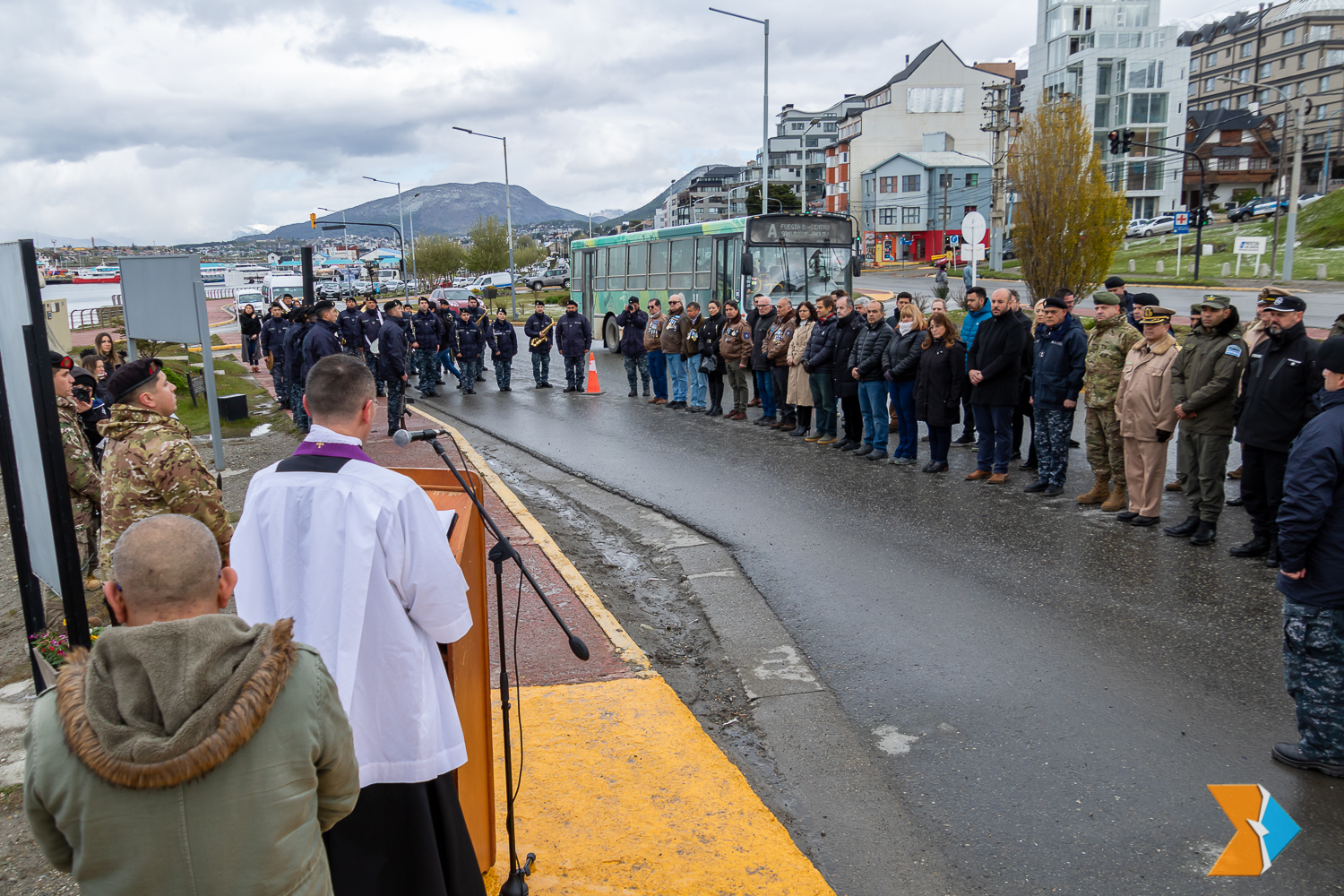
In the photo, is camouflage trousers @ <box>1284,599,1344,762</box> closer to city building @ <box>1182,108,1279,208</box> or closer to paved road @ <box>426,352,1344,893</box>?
paved road @ <box>426,352,1344,893</box>

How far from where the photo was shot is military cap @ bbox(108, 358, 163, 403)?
4.94 meters

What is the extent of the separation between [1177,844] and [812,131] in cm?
12917

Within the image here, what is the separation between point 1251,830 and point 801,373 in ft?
30.6

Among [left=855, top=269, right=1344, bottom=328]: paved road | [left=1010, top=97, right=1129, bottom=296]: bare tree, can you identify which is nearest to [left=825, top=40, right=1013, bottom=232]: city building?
[left=855, top=269, right=1344, bottom=328]: paved road

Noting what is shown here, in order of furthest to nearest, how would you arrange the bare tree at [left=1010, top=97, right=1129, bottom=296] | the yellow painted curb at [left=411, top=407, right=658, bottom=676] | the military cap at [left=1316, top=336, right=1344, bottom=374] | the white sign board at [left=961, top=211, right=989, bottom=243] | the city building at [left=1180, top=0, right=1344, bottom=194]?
the city building at [left=1180, top=0, right=1344, bottom=194] < the bare tree at [left=1010, top=97, right=1129, bottom=296] < the white sign board at [left=961, top=211, right=989, bottom=243] < the yellow painted curb at [left=411, top=407, right=658, bottom=676] < the military cap at [left=1316, top=336, right=1344, bottom=374]

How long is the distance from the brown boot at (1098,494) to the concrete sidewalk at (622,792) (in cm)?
509

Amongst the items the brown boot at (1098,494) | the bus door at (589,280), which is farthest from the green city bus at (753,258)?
the brown boot at (1098,494)

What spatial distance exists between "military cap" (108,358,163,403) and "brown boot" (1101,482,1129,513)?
7.65m

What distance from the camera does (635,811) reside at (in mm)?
4066

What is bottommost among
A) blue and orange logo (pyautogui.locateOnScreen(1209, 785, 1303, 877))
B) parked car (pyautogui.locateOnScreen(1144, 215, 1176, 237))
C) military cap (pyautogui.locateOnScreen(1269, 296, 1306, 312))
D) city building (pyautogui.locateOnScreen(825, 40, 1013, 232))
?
blue and orange logo (pyautogui.locateOnScreen(1209, 785, 1303, 877))

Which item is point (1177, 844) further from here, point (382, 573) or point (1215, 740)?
point (382, 573)

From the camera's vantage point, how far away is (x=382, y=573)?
8.97 ft

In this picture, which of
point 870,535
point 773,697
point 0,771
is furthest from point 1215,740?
point 0,771

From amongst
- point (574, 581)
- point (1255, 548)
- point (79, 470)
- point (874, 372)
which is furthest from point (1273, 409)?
point (79, 470)
